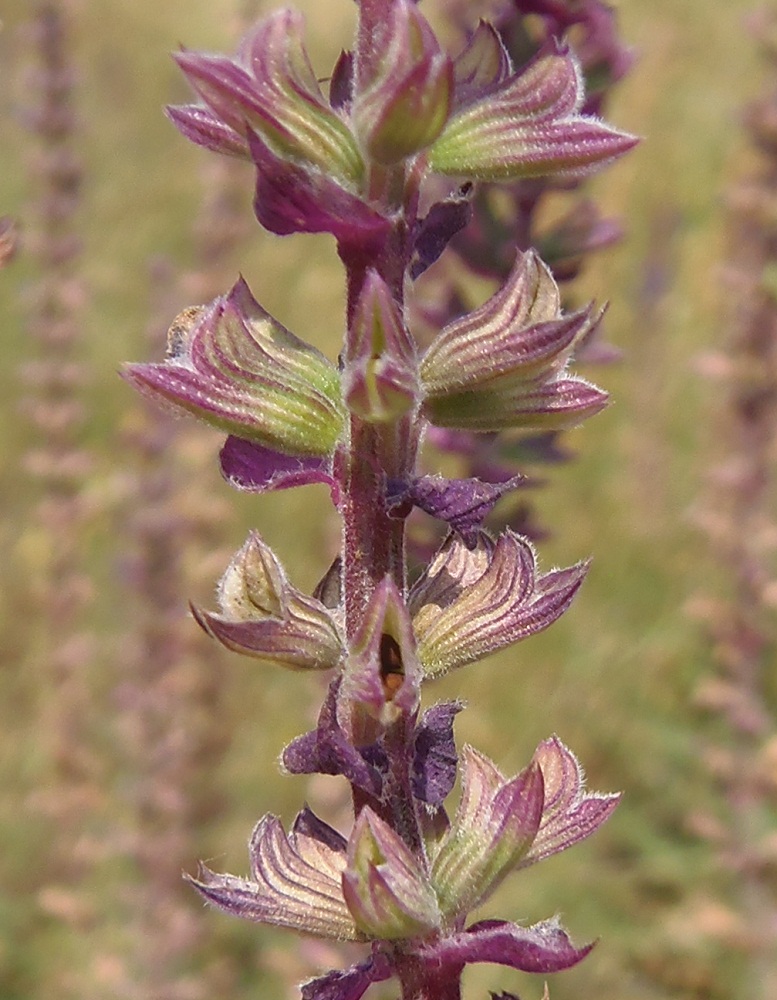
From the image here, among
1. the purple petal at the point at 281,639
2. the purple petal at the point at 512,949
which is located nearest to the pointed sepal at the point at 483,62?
the purple petal at the point at 281,639

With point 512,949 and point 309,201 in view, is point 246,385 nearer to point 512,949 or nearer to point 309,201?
point 309,201

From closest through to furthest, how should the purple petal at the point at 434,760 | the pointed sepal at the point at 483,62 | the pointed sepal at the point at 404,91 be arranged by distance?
1. the pointed sepal at the point at 404,91
2. the purple petal at the point at 434,760
3. the pointed sepal at the point at 483,62

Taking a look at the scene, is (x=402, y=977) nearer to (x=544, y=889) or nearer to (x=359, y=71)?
(x=359, y=71)

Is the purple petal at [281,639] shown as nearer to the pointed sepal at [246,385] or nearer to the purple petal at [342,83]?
the pointed sepal at [246,385]

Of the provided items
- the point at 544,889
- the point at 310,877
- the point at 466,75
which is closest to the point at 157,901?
the point at 544,889

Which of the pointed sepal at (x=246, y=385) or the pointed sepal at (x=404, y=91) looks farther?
the pointed sepal at (x=246, y=385)

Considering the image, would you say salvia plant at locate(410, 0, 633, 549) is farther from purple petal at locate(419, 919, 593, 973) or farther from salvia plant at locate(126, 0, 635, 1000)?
purple petal at locate(419, 919, 593, 973)

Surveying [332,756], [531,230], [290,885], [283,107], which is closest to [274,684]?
[531,230]

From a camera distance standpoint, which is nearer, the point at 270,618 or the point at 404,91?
the point at 404,91
